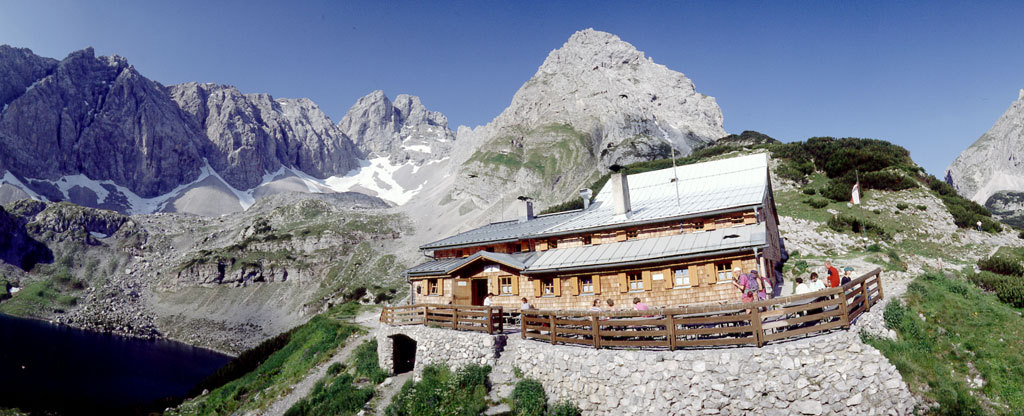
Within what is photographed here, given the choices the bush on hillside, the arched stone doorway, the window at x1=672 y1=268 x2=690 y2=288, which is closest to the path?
the arched stone doorway

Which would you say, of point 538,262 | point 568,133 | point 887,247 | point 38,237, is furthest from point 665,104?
point 38,237

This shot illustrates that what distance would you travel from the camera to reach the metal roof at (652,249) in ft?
70.5

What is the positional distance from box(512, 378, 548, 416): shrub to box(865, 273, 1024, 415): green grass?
394 inches

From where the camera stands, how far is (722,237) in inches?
885

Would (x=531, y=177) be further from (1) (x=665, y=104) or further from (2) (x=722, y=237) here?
(2) (x=722, y=237)

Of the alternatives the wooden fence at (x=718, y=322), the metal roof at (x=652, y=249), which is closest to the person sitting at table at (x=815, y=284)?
the wooden fence at (x=718, y=322)

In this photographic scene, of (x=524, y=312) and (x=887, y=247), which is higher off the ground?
(x=887, y=247)

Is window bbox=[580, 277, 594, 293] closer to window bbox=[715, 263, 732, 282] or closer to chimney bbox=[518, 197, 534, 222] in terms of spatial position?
window bbox=[715, 263, 732, 282]

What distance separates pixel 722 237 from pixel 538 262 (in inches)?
380

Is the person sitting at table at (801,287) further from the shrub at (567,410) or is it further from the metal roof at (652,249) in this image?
the shrub at (567,410)

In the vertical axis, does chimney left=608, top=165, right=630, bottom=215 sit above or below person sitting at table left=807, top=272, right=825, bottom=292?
above

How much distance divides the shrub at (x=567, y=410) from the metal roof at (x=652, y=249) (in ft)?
30.7

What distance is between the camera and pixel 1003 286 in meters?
17.4

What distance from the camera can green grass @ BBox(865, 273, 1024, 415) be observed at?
12.2 meters
